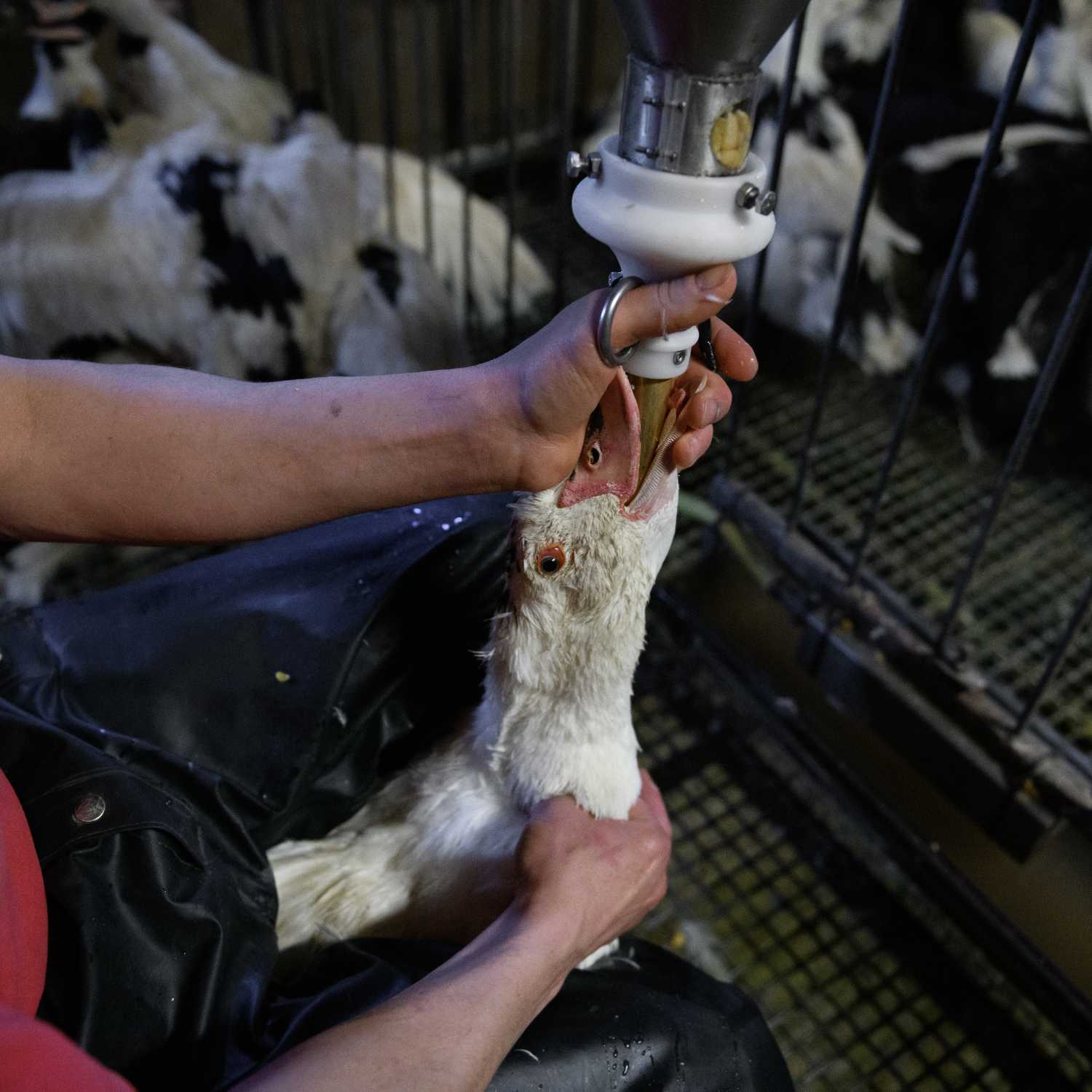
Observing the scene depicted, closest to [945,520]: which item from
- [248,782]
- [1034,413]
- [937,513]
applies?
[937,513]

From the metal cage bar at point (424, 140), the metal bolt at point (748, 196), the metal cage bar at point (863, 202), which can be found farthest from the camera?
the metal cage bar at point (424, 140)

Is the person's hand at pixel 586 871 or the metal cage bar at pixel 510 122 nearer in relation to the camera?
the person's hand at pixel 586 871

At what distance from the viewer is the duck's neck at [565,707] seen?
85 cm

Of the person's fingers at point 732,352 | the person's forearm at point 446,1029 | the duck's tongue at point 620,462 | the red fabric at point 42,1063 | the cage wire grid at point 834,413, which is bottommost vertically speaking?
the cage wire grid at point 834,413

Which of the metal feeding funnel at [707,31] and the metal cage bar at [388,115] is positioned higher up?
the metal feeding funnel at [707,31]

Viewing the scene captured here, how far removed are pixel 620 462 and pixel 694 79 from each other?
0.28m

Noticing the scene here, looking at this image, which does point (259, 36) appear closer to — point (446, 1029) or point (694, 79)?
point (694, 79)

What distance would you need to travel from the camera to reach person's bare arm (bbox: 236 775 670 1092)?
0.63m

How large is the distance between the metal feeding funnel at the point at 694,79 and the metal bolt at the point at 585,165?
2cm

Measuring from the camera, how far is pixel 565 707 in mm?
912

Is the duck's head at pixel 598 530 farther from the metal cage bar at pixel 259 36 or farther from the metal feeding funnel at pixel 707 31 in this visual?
the metal cage bar at pixel 259 36

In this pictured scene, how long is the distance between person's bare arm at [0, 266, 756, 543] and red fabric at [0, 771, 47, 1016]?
0.23 metres

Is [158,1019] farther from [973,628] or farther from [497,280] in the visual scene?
[497,280]

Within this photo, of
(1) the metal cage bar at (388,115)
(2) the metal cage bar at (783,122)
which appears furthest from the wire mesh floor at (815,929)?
(1) the metal cage bar at (388,115)
